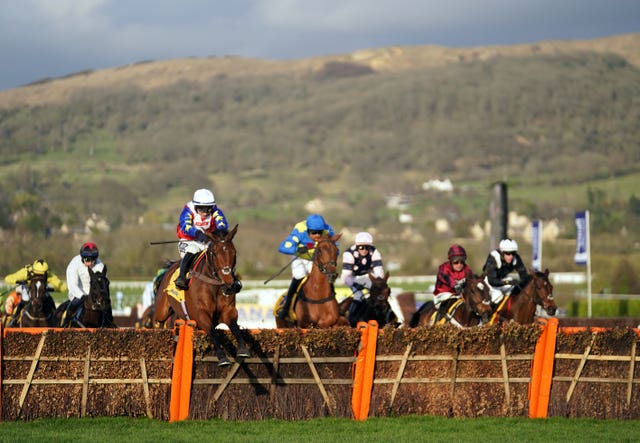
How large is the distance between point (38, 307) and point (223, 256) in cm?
561

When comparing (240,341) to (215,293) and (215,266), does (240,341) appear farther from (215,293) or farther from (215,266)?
(215,266)

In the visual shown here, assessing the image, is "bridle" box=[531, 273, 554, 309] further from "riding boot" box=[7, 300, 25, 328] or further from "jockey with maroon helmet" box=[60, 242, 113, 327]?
"riding boot" box=[7, 300, 25, 328]

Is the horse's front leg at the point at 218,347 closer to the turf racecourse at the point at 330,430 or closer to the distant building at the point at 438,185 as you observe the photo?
the turf racecourse at the point at 330,430

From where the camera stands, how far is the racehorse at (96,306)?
14727 millimetres

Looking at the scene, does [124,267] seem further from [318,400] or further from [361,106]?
[361,106]

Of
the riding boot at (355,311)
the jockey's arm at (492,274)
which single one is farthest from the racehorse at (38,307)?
the jockey's arm at (492,274)

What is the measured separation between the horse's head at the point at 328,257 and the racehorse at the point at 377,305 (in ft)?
4.48

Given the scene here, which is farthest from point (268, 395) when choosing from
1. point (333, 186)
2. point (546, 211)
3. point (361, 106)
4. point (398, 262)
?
point (361, 106)

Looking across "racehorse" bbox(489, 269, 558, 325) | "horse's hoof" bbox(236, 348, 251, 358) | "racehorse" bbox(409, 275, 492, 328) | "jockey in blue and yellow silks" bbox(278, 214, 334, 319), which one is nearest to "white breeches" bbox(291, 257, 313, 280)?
"jockey in blue and yellow silks" bbox(278, 214, 334, 319)

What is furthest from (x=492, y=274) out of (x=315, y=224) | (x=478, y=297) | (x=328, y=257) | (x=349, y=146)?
(x=349, y=146)

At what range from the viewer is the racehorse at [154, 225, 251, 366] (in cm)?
1180

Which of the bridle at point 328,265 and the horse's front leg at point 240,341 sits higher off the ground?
the bridle at point 328,265

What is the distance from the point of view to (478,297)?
48.4 ft

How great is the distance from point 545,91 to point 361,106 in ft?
97.5
